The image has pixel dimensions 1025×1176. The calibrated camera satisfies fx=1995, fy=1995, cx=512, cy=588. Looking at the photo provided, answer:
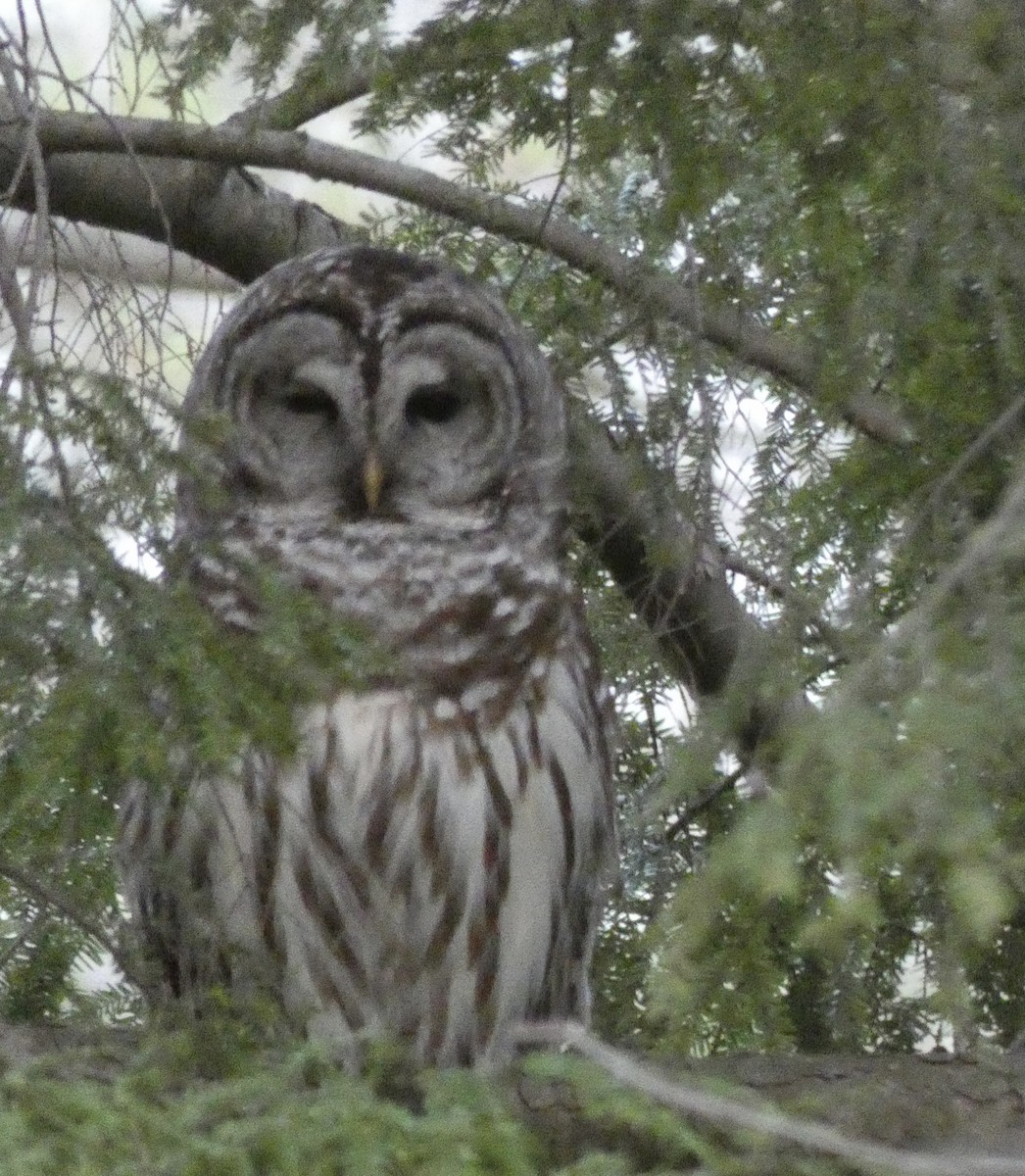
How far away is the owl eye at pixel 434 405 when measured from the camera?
135 inches

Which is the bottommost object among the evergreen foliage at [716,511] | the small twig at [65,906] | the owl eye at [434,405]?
the small twig at [65,906]

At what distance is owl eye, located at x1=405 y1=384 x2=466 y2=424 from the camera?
11.2 ft

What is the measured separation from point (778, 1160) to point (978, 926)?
19.7 inches

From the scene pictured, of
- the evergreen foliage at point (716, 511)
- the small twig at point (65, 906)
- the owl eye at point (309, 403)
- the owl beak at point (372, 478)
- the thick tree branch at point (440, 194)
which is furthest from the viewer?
the owl eye at point (309, 403)

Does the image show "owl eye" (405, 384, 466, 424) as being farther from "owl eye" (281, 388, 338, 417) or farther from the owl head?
"owl eye" (281, 388, 338, 417)

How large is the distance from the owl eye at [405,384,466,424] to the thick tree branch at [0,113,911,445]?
317 millimetres

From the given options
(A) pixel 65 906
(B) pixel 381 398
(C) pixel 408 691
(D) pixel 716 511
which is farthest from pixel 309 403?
(A) pixel 65 906

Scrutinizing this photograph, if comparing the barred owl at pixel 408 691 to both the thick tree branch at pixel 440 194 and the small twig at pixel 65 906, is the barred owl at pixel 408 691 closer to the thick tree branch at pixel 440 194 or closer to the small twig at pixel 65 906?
the thick tree branch at pixel 440 194

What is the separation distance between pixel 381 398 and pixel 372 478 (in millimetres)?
144

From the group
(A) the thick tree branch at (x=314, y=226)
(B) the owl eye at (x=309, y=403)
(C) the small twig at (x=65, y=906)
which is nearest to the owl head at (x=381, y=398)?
(B) the owl eye at (x=309, y=403)

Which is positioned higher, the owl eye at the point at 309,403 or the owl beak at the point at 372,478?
the owl eye at the point at 309,403

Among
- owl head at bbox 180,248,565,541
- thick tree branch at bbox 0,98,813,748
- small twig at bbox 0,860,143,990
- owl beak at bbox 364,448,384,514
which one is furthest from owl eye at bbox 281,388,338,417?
small twig at bbox 0,860,143,990

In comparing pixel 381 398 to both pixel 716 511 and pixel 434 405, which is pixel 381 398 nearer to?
pixel 434 405

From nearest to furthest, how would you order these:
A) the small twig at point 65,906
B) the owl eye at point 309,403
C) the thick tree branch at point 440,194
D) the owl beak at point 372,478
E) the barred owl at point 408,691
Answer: the small twig at point 65,906 → the thick tree branch at point 440,194 → the barred owl at point 408,691 → the owl beak at point 372,478 → the owl eye at point 309,403
